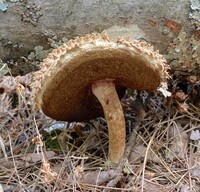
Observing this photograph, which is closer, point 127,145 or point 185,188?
point 185,188

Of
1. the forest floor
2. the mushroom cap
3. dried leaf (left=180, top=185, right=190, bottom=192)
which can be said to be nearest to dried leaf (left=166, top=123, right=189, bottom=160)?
the forest floor

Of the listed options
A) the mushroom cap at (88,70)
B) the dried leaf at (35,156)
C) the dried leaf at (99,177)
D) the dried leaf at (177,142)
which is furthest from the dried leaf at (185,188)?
the dried leaf at (35,156)

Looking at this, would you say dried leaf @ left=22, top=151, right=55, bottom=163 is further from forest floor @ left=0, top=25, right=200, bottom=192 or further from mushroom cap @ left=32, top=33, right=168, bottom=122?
mushroom cap @ left=32, top=33, right=168, bottom=122

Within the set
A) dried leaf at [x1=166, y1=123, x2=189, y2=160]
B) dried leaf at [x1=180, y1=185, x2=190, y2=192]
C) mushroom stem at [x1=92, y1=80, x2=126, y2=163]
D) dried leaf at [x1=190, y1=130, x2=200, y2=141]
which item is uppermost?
mushroom stem at [x1=92, y1=80, x2=126, y2=163]

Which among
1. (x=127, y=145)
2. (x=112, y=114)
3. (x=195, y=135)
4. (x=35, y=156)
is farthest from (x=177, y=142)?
(x=35, y=156)

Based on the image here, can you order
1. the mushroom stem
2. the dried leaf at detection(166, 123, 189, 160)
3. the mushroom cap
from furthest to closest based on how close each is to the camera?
the dried leaf at detection(166, 123, 189, 160), the mushroom stem, the mushroom cap

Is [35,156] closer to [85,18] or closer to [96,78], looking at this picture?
[96,78]

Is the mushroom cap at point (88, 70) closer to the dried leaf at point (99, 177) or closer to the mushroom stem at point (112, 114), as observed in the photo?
the mushroom stem at point (112, 114)

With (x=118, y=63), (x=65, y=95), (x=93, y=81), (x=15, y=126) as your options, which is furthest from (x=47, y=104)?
(x=15, y=126)
